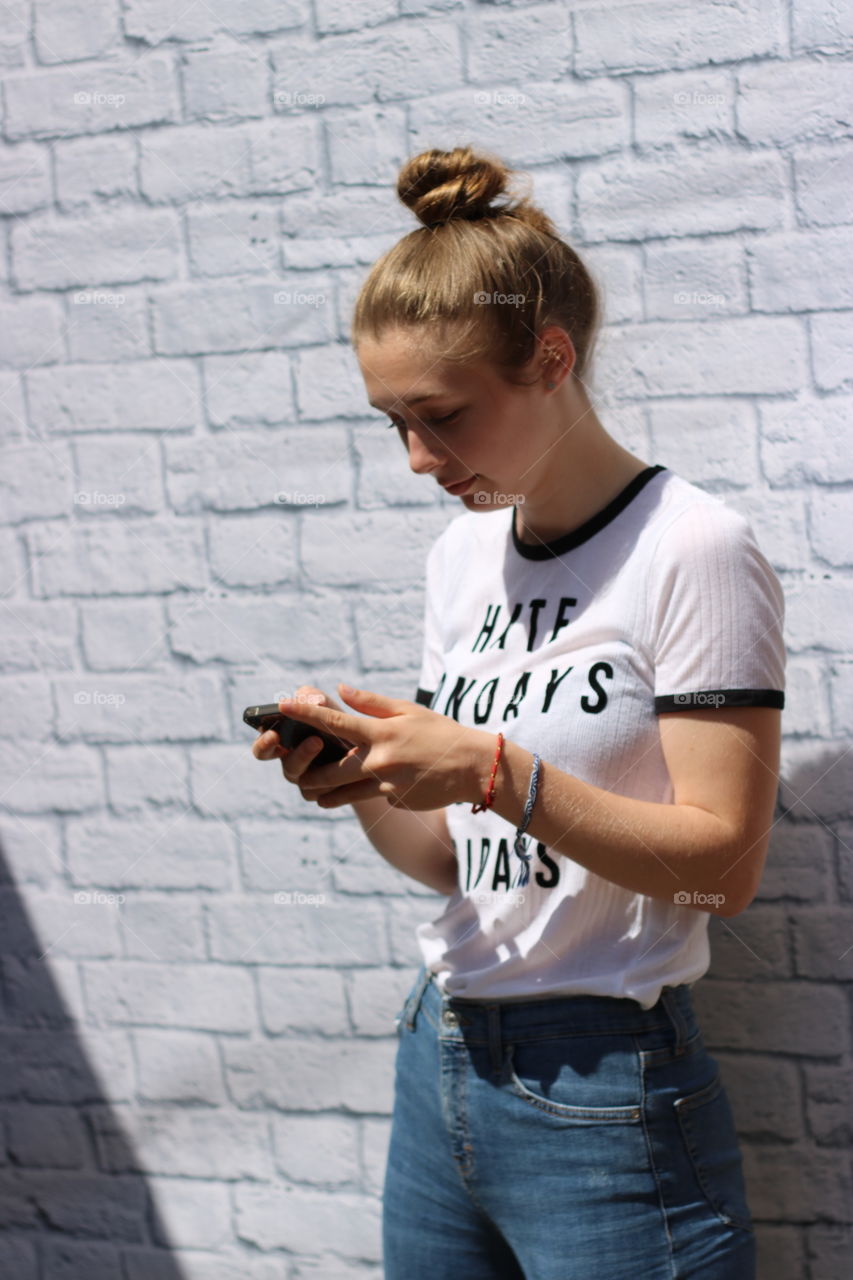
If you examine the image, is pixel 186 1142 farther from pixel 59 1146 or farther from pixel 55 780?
pixel 55 780

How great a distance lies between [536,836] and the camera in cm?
94

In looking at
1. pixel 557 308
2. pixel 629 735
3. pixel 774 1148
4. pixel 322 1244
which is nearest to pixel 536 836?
pixel 629 735

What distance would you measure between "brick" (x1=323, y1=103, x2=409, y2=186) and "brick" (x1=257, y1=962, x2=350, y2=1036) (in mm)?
953

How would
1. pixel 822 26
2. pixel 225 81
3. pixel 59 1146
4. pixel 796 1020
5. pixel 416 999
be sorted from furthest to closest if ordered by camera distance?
pixel 59 1146, pixel 225 81, pixel 796 1020, pixel 822 26, pixel 416 999

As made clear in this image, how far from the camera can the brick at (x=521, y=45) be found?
A: 1359 millimetres

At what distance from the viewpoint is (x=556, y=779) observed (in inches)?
36.8

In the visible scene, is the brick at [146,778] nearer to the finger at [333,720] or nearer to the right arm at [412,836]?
the right arm at [412,836]

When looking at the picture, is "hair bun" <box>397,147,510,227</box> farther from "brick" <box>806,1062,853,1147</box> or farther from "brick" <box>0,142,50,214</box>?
"brick" <box>806,1062,853,1147</box>

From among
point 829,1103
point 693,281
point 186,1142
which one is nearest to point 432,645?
point 693,281

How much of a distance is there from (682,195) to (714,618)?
0.64 metres

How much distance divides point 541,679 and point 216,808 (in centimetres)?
69

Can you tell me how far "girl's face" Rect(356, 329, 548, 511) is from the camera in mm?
1023

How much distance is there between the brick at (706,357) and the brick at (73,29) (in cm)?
78

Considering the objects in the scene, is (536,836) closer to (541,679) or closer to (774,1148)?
(541,679)
